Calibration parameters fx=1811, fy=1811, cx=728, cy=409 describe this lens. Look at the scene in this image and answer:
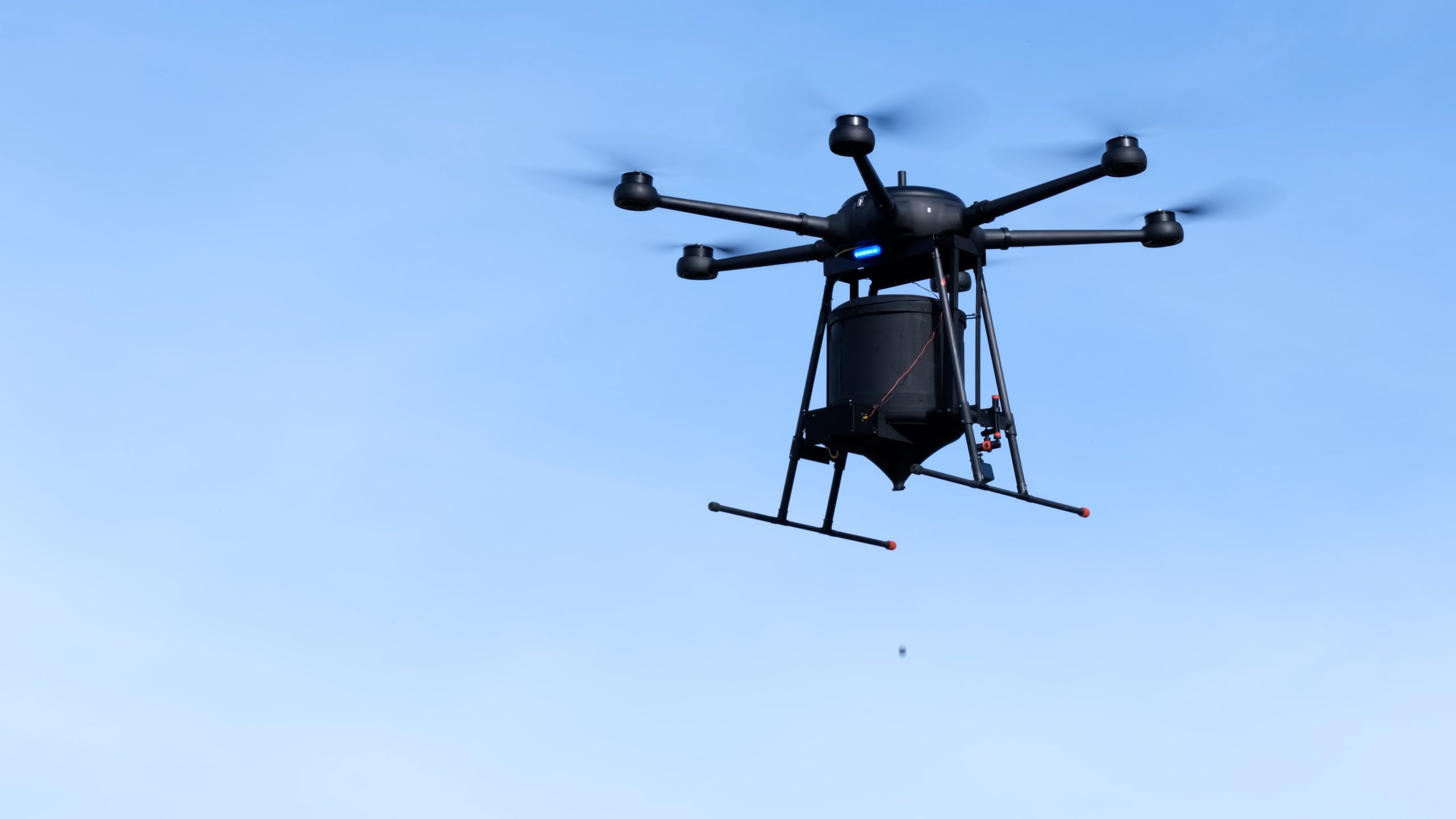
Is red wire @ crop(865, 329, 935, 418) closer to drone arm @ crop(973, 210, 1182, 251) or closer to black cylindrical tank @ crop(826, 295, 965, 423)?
black cylindrical tank @ crop(826, 295, 965, 423)

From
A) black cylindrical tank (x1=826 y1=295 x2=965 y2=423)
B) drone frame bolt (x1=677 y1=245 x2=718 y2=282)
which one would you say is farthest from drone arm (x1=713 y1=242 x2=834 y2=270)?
black cylindrical tank (x1=826 y1=295 x2=965 y2=423)

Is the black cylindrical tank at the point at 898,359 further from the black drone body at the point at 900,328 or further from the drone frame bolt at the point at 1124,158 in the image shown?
the drone frame bolt at the point at 1124,158

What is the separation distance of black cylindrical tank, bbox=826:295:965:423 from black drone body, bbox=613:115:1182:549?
0.04 feet

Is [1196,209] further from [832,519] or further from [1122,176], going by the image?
[832,519]

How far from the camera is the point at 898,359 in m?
20.3

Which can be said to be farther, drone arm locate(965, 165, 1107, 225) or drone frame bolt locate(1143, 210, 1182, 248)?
drone frame bolt locate(1143, 210, 1182, 248)

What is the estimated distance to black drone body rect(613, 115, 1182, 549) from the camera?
20094 mm

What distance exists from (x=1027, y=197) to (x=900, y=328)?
2.01 meters

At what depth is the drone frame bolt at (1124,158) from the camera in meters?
18.8

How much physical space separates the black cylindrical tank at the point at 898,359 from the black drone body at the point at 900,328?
13 millimetres

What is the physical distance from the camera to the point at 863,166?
748 inches

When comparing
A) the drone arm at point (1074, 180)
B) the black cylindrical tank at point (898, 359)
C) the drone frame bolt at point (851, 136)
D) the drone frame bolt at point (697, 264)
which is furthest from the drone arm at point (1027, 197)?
the drone frame bolt at point (697, 264)

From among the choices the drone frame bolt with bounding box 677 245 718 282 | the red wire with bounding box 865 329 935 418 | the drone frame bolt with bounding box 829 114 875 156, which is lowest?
the red wire with bounding box 865 329 935 418

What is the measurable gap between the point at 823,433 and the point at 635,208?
3.32 meters
